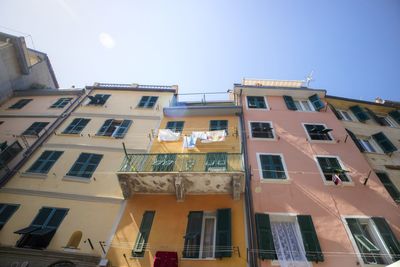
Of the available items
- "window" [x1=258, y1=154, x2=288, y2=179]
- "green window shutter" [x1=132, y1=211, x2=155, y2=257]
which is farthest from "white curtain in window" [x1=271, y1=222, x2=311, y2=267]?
"green window shutter" [x1=132, y1=211, x2=155, y2=257]

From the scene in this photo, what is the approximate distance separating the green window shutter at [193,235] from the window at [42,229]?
18.8ft

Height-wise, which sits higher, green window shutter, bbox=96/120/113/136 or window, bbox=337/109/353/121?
window, bbox=337/109/353/121

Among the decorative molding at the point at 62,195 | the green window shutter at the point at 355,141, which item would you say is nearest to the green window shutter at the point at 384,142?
the green window shutter at the point at 355,141

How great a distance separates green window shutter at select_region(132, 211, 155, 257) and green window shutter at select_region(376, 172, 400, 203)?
11.4 meters

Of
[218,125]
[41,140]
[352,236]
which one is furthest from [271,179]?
[41,140]

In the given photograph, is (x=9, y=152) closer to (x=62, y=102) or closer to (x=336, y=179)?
(x=62, y=102)

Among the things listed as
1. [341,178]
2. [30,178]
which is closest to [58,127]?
[30,178]

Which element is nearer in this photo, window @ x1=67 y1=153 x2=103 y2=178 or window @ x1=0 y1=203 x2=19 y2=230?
window @ x1=0 y1=203 x2=19 y2=230

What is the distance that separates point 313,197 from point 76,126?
14.6 meters

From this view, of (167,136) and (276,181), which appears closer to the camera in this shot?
(276,181)

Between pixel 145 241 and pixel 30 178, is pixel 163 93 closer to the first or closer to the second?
pixel 30 178

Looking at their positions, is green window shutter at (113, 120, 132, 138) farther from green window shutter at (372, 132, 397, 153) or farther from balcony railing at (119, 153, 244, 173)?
green window shutter at (372, 132, 397, 153)

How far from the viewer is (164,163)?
39.0 ft

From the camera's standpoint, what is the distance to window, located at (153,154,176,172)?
38.3 ft
